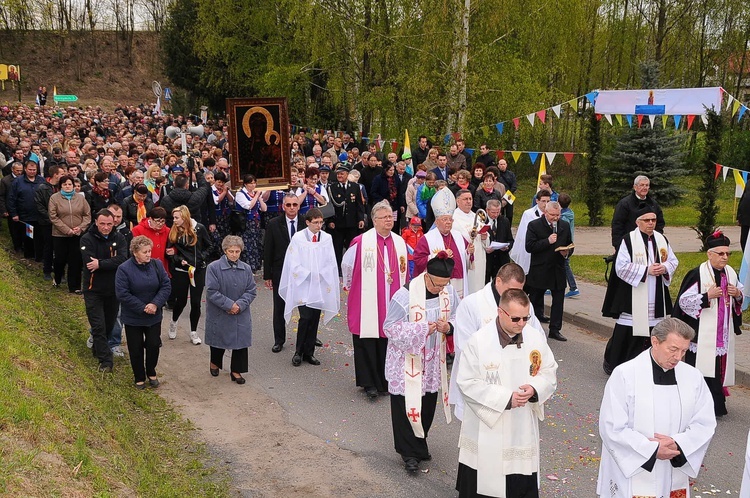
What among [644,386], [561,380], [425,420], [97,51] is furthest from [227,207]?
[97,51]

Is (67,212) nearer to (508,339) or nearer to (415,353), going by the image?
(415,353)

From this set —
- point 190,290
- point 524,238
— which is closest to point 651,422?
point 524,238

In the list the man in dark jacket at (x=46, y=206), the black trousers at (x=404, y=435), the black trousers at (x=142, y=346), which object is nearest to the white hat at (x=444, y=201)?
the black trousers at (x=142, y=346)

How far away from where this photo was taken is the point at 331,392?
905 cm

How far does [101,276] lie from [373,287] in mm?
3035

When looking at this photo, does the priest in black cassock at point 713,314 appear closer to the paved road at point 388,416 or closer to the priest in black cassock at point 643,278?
the paved road at point 388,416

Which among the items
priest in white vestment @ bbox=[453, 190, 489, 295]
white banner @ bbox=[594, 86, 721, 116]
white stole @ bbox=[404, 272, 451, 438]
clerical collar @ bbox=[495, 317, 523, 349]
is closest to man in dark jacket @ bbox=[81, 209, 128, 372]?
white stole @ bbox=[404, 272, 451, 438]

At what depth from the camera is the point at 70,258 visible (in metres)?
12.9

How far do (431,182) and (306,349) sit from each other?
524cm

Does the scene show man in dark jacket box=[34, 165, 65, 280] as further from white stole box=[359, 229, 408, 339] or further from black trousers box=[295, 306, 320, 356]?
white stole box=[359, 229, 408, 339]

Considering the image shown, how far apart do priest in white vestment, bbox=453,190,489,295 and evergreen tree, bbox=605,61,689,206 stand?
12.7 m

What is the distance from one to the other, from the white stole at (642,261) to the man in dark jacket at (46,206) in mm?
9132

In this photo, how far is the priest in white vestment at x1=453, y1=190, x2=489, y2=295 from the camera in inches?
419

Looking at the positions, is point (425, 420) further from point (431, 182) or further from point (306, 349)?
point (431, 182)
